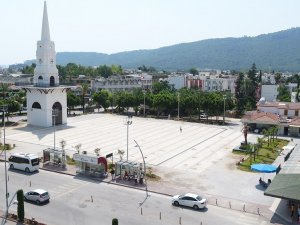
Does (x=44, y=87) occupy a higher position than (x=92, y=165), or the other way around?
(x=44, y=87)

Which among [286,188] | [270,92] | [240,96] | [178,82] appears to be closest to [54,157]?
[286,188]

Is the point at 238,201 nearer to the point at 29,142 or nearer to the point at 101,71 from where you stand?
the point at 29,142

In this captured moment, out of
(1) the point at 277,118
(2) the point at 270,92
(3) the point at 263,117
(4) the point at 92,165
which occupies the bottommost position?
(4) the point at 92,165

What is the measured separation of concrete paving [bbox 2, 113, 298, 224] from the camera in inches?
1272

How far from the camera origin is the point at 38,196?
28688 millimetres

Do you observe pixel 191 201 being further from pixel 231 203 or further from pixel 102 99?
pixel 102 99

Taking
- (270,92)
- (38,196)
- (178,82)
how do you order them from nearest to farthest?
1. (38,196)
2. (270,92)
3. (178,82)

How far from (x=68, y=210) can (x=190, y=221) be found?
8958 mm

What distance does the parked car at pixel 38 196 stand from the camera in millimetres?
28688

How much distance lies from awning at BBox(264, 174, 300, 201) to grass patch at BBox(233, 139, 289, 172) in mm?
10224

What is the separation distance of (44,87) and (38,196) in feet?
118

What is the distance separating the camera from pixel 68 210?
27703mm

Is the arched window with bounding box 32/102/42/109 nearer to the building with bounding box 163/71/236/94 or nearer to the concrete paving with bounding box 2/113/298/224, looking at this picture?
the concrete paving with bounding box 2/113/298/224

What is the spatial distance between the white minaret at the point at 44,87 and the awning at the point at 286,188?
43752 millimetres
